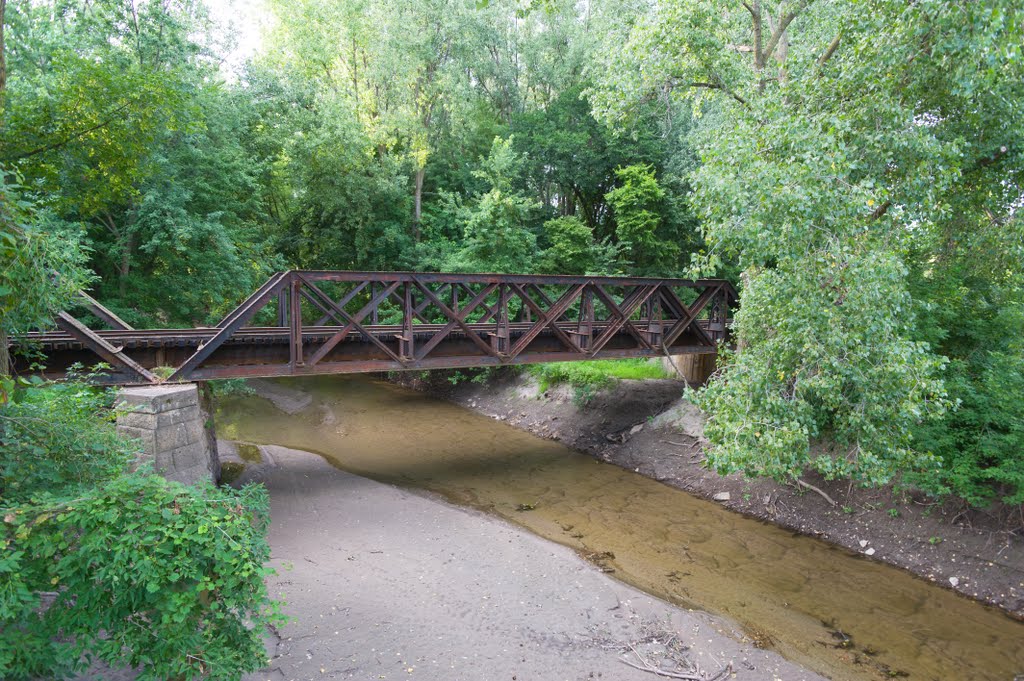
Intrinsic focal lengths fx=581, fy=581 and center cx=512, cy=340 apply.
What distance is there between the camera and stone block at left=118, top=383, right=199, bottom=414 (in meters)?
7.67

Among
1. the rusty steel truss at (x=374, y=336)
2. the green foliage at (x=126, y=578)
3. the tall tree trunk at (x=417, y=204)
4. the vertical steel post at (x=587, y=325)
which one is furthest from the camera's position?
the tall tree trunk at (x=417, y=204)

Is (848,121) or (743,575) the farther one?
(743,575)

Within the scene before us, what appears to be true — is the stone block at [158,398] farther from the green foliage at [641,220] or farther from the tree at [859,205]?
the green foliage at [641,220]

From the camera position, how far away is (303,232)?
25891mm

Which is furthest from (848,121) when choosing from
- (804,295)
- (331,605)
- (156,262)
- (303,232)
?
(303,232)

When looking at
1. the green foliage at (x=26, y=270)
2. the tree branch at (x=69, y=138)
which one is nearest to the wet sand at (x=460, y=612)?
the green foliage at (x=26, y=270)

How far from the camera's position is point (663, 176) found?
2356 cm

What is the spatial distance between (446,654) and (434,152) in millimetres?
24367

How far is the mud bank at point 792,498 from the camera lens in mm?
9086

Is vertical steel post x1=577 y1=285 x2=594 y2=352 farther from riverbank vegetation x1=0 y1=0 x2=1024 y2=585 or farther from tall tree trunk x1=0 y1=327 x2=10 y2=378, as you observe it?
tall tree trunk x1=0 y1=327 x2=10 y2=378

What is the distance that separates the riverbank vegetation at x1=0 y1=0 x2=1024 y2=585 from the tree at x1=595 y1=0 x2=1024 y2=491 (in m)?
0.05

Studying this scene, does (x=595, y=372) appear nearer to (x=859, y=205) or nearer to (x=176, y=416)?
(x=859, y=205)

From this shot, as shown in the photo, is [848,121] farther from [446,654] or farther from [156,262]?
[156,262]

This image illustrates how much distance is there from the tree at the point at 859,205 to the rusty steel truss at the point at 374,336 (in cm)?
454
